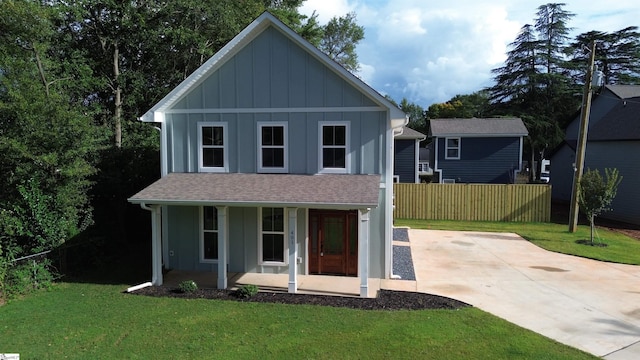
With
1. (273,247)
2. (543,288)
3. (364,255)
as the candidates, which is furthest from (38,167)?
(543,288)

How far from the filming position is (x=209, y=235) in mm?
13094

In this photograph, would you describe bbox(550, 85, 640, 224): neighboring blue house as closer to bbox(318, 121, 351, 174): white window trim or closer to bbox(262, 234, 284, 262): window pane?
bbox(318, 121, 351, 174): white window trim

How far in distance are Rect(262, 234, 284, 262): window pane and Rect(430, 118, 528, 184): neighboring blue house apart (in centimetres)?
2017

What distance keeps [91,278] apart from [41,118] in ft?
16.5

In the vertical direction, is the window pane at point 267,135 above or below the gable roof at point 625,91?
below

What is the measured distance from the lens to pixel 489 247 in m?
16.6

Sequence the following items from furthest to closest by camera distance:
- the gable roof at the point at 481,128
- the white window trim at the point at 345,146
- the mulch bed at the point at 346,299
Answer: the gable roof at the point at 481,128, the white window trim at the point at 345,146, the mulch bed at the point at 346,299

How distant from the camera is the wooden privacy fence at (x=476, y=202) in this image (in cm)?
2233

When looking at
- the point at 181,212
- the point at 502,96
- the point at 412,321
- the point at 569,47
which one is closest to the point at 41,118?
the point at 181,212

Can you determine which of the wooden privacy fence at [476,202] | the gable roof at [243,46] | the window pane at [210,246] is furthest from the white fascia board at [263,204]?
the wooden privacy fence at [476,202]

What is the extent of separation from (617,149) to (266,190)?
22502 millimetres

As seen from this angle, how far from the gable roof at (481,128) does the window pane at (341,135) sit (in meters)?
19.0

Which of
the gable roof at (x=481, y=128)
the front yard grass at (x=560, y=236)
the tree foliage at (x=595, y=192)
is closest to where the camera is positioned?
the front yard grass at (x=560, y=236)

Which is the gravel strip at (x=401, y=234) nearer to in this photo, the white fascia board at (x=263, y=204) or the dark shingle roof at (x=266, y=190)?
the dark shingle roof at (x=266, y=190)
